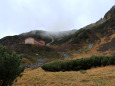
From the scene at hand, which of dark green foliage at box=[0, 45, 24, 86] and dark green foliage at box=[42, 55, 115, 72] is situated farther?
dark green foliage at box=[42, 55, 115, 72]

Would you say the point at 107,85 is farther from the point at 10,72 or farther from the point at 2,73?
the point at 2,73

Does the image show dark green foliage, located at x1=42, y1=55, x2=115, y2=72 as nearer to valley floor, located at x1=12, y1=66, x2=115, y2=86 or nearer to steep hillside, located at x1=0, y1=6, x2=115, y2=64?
valley floor, located at x1=12, y1=66, x2=115, y2=86

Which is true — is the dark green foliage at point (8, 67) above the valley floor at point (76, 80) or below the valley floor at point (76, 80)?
above

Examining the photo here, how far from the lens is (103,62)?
10.2 metres

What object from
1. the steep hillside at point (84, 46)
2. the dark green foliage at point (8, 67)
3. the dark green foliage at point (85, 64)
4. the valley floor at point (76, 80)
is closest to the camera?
the dark green foliage at point (8, 67)

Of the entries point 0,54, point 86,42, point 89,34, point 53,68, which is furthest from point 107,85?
point 89,34

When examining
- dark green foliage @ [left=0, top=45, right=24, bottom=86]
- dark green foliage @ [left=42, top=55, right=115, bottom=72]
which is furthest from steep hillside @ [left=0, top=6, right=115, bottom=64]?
dark green foliage @ [left=0, top=45, right=24, bottom=86]

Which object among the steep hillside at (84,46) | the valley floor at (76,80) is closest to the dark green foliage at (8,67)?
the valley floor at (76,80)

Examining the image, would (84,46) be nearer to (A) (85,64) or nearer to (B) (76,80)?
(A) (85,64)

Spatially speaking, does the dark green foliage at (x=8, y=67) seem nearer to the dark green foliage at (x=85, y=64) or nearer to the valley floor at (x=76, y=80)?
the valley floor at (x=76, y=80)

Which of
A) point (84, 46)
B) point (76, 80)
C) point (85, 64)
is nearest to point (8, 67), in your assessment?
point (76, 80)

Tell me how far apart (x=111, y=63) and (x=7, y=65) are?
9928mm

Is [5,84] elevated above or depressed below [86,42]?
below

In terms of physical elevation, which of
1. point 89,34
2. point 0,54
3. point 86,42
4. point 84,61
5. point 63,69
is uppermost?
point 89,34
